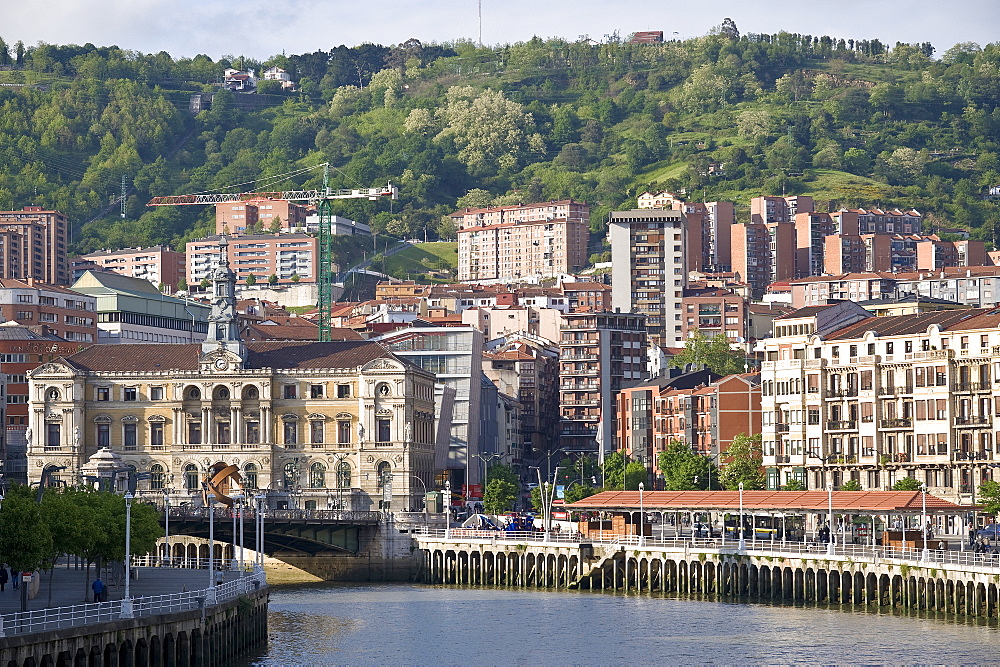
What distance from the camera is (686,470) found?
158375 mm

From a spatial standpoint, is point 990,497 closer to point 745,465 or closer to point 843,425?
point 843,425

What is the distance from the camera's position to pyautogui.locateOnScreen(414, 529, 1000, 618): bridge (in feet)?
317

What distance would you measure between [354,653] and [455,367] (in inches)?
4028

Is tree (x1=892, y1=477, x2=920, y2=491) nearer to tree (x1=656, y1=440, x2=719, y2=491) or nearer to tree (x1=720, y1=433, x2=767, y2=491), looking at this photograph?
tree (x1=720, y1=433, x2=767, y2=491)

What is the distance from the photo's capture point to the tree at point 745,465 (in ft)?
496

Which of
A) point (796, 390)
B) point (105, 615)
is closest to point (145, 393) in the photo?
point (796, 390)

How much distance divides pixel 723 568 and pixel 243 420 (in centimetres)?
6242

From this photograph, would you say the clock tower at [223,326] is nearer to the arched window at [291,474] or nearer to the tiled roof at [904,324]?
the arched window at [291,474]

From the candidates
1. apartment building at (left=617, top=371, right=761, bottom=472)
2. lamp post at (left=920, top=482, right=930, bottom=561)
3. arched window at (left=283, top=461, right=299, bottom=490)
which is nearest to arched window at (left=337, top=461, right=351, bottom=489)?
arched window at (left=283, top=461, right=299, bottom=490)

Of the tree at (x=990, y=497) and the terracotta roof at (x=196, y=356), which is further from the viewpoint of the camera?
the terracotta roof at (x=196, y=356)

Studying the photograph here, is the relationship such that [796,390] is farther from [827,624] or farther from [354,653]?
[354,653]

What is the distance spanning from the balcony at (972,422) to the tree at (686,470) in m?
24.2

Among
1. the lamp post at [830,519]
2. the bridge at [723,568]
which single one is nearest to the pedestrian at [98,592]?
the bridge at [723,568]

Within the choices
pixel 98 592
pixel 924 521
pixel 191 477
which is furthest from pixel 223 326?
pixel 98 592
